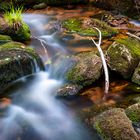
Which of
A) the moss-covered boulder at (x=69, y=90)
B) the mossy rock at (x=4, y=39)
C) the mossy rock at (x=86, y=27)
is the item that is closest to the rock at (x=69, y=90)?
the moss-covered boulder at (x=69, y=90)

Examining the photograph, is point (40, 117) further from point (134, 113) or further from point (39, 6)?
point (39, 6)

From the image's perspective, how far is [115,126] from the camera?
190 inches

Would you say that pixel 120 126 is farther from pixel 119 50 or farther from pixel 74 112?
pixel 119 50

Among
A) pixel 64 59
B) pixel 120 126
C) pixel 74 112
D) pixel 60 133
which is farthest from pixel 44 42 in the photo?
pixel 120 126

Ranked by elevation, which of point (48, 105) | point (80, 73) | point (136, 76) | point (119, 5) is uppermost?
point (119, 5)

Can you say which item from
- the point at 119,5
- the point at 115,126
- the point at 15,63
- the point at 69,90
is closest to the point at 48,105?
the point at 69,90

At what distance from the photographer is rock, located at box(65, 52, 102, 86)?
252 inches

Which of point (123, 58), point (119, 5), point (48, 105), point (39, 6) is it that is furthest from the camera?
point (39, 6)

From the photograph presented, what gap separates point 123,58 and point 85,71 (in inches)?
40.9

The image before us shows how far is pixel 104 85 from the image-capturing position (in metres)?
6.62

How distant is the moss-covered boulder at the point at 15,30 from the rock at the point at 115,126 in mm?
4095

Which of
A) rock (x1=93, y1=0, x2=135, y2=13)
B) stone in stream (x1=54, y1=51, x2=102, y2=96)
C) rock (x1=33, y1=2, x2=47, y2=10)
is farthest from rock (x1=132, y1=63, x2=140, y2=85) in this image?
rock (x1=33, y1=2, x2=47, y2=10)

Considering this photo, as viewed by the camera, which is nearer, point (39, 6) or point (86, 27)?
point (86, 27)

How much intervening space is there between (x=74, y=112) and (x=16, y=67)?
1.71 meters
